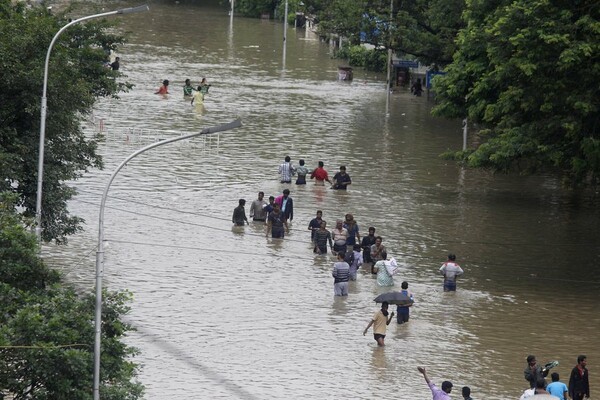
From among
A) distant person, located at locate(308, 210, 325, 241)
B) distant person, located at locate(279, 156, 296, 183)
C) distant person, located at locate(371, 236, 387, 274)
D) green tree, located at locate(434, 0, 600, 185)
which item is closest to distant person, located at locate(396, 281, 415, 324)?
distant person, located at locate(371, 236, 387, 274)

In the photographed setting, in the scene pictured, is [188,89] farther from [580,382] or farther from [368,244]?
[580,382]

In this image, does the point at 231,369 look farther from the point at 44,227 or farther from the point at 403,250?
→ the point at 403,250

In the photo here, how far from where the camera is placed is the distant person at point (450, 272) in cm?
2962

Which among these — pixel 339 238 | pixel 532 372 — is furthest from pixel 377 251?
pixel 532 372

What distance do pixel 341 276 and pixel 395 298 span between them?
8.47ft

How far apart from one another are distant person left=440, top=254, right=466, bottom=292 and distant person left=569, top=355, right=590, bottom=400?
7410 mm

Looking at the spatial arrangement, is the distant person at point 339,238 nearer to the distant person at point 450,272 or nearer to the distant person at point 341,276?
the distant person at point 341,276

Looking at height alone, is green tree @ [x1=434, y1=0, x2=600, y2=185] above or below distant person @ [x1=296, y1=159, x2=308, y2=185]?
above

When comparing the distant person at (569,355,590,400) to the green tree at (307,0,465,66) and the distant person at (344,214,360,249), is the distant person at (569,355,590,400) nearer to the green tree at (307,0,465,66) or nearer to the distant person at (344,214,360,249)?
the distant person at (344,214,360,249)

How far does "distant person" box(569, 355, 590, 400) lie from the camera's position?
72.7ft

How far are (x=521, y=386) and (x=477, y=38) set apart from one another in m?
15.6

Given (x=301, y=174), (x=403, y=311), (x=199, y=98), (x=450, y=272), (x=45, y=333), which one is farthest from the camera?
(x=199, y=98)

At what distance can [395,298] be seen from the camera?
26.5 metres

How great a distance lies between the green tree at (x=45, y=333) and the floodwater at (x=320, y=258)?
322 cm
